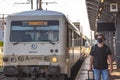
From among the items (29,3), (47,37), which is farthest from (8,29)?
(29,3)

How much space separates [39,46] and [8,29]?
136cm

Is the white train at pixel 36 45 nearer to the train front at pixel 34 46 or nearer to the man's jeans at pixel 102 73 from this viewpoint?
the train front at pixel 34 46

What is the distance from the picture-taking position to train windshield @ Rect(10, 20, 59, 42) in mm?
17000

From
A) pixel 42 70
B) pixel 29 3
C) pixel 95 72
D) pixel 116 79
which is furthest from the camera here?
pixel 29 3

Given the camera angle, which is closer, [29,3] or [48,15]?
[48,15]

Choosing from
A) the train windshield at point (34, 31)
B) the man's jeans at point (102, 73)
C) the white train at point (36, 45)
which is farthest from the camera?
the train windshield at point (34, 31)

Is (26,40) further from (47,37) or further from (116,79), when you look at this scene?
(116,79)

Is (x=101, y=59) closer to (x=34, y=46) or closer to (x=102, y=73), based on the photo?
(x=102, y=73)

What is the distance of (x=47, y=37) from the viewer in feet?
55.8

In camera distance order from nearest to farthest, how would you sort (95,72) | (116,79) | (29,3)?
(95,72) → (116,79) → (29,3)

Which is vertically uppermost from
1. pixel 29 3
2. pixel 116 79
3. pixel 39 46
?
pixel 29 3

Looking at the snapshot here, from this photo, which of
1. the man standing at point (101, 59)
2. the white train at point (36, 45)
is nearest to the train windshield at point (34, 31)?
the white train at point (36, 45)

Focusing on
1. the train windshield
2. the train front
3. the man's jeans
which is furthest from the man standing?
the train windshield

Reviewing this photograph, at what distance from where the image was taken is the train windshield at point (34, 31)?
17000 mm
